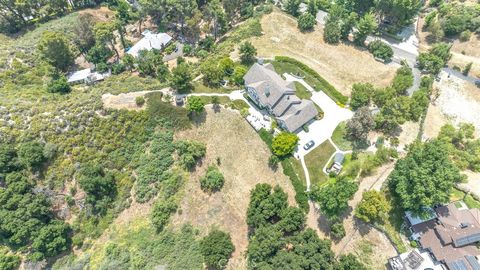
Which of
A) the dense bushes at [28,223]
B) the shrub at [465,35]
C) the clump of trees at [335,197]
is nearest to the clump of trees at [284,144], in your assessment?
the clump of trees at [335,197]

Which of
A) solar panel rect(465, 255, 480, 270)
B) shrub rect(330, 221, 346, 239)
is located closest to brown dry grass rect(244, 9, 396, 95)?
shrub rect(330, 221, 346, 239)

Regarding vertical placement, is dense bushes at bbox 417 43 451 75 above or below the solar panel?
above

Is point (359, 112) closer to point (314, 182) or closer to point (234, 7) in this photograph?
point (314, 182)

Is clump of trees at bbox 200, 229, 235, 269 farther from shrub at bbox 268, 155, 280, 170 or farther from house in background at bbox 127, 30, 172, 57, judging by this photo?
house in background at bbox 127, 30, 172, 57

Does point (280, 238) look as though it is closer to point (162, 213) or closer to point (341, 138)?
point (162, 213)

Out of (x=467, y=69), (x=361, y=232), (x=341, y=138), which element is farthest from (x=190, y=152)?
(x=467, y=69)

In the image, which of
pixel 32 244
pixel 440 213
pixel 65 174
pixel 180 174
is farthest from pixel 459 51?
pixel 32 244
